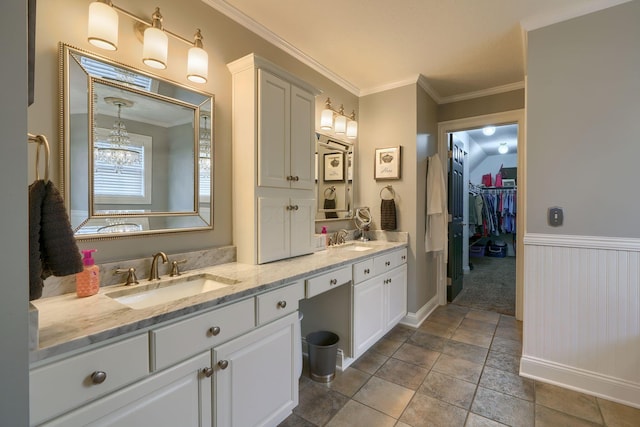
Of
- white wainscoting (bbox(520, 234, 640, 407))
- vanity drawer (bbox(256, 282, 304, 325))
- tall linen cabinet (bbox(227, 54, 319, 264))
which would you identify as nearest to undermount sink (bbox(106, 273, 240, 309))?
vanity drawer (bbox(256, 282, 304, 325))

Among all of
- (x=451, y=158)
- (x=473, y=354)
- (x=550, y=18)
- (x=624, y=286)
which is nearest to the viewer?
(x=624, y=286)

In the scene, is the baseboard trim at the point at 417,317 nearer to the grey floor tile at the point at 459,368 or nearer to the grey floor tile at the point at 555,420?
the grey floor tile at the point at 459,368

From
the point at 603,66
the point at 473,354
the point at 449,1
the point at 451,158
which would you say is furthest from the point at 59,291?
the point at 451,158

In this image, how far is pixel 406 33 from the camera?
7.44ft

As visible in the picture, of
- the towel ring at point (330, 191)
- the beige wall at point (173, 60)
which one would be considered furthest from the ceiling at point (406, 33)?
the towel ring at point (330, 191)

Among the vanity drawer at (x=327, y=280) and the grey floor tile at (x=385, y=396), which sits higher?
the vanity drawer at (x=327, y=280)

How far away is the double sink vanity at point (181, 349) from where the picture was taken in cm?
87

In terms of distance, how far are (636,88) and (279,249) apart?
2453 millimetres

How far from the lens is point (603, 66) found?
189cm

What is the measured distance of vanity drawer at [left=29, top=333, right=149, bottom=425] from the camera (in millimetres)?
803

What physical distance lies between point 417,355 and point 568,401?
0.96 meters

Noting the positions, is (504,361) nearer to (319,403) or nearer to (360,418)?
(360,418)

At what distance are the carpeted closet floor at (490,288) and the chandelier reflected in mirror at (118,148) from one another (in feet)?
12.5

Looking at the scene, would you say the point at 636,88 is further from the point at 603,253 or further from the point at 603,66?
the point at 603,253
